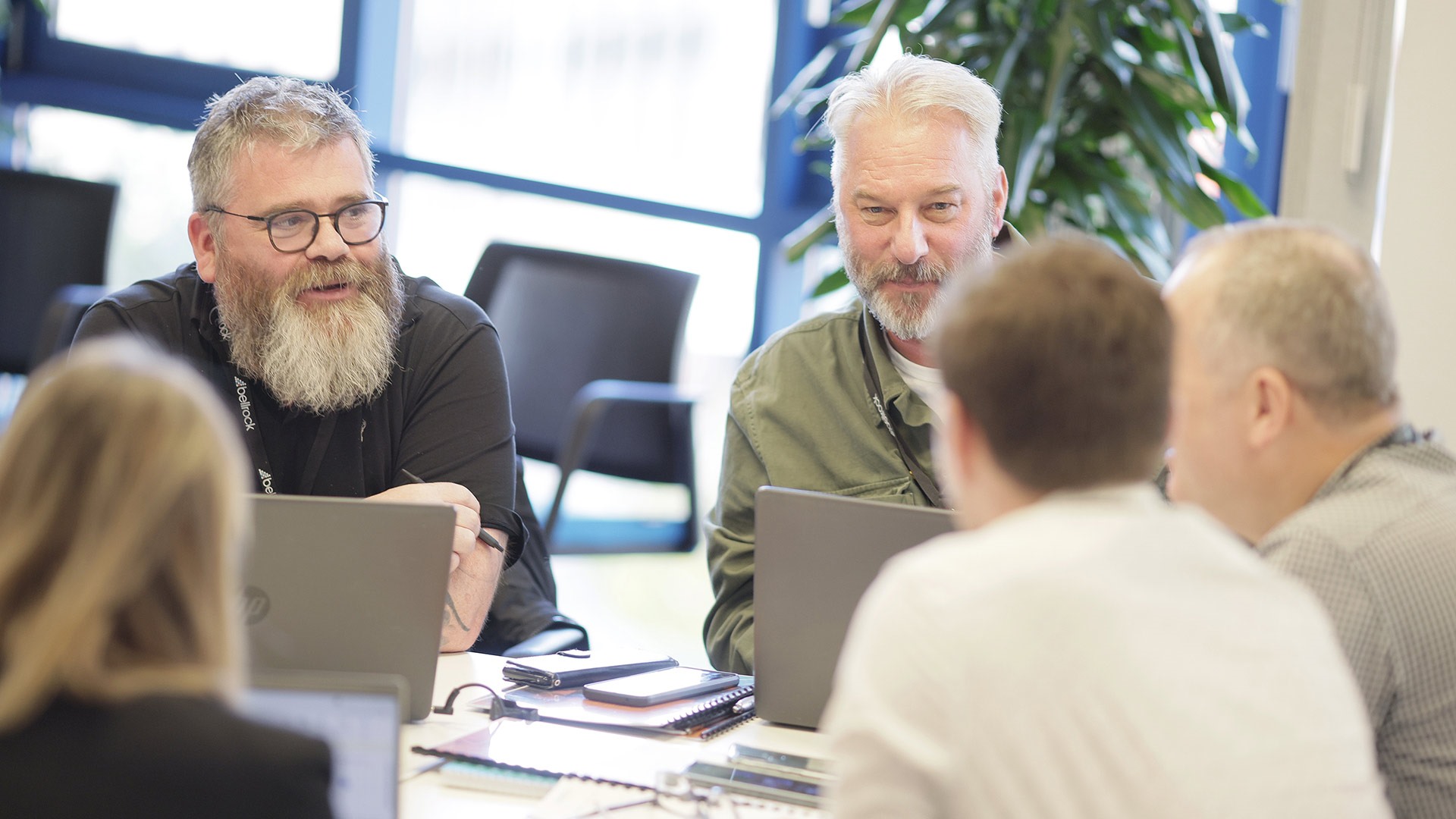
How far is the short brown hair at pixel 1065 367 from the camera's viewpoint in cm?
94

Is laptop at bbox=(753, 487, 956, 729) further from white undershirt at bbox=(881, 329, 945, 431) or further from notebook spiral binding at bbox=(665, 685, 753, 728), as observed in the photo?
white undershirt at bbox=(881, 329, 945, 431)

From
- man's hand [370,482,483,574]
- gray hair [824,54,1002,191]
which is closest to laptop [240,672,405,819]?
man's hand [370,482,483,574]

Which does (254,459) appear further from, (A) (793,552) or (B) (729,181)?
(B) (729,181)

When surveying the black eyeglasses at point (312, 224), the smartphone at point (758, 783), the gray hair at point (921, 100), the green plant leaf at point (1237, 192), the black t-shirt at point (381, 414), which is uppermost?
the gray hair at point (921, 100)

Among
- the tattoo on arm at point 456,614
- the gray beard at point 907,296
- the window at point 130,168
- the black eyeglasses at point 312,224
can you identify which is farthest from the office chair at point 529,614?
the window at point 130,168

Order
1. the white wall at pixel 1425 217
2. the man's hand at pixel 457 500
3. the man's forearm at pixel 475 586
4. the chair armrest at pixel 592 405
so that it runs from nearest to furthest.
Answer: the man's hand at pixel 457 500 → the man's forearm at pixel 475 586 → the white wall at pixel 1425 217 → the chair armrest at pixel 592 405

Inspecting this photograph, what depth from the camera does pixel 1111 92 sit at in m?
3.06

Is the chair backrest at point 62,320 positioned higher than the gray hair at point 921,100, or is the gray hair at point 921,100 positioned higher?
the gray hair at point 921,100

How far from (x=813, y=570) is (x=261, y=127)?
4.23ft

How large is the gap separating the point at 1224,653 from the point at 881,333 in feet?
4.70

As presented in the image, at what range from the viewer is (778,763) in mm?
1388

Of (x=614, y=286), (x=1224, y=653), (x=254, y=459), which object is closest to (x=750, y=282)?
(x=614, y=286)

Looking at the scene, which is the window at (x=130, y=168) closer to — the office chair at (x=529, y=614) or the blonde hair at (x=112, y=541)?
the office chair at (x=529, y=614)

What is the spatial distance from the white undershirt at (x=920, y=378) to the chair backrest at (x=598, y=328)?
1.11 m
